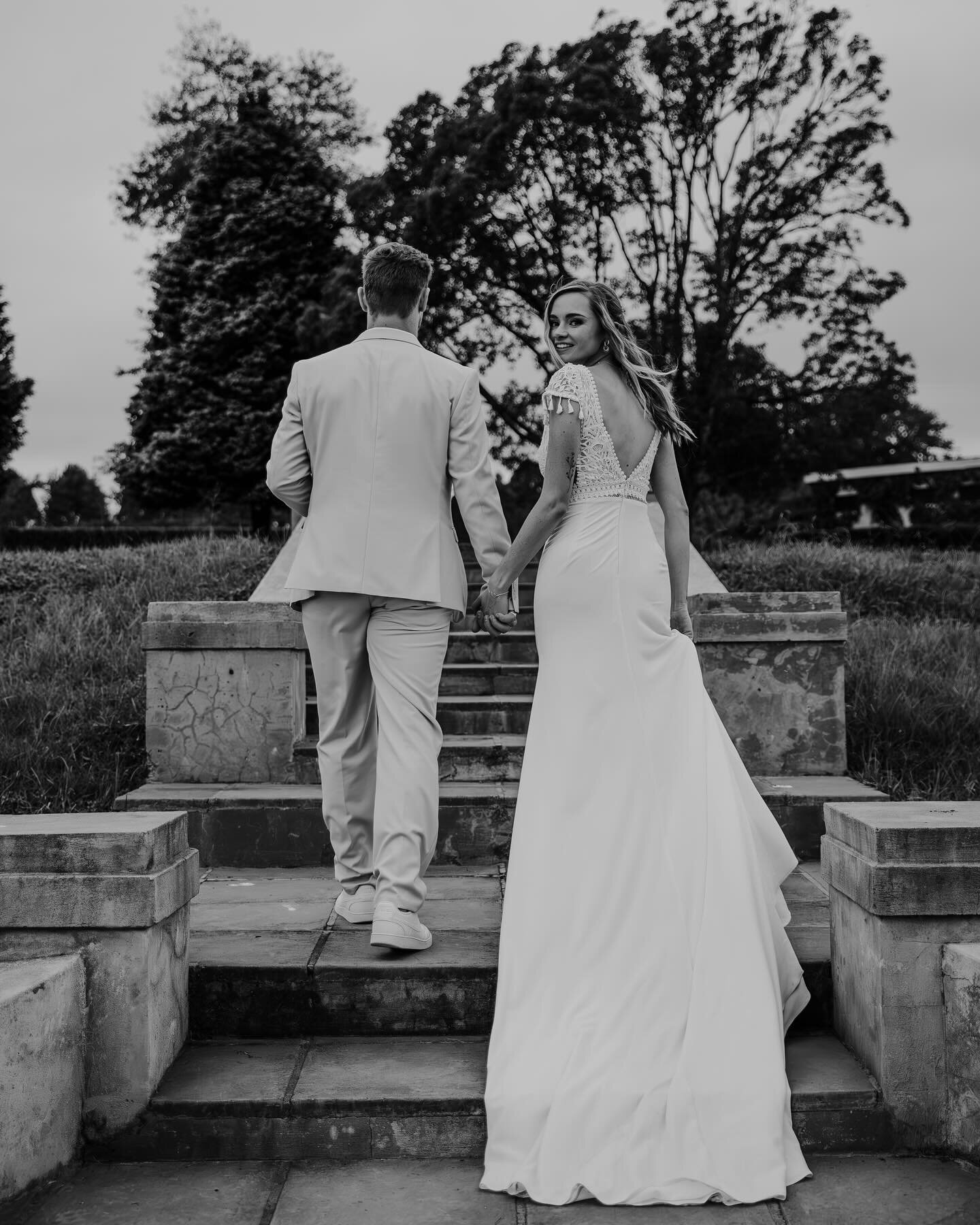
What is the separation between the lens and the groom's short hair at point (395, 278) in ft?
11.1

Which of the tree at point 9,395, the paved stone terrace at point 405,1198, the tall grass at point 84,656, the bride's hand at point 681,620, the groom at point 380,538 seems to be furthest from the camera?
the tree at point 9,395

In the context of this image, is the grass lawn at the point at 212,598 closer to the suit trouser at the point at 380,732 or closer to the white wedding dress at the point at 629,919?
the suit trouser at the point at 380,732

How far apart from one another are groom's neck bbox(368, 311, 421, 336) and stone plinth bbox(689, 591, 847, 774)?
7.03 ft

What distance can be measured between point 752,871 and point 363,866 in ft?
4.38

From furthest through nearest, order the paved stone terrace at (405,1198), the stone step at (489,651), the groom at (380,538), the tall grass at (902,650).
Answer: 1. the stone step at (489,651)
2. the tall grass at (902,650)
3. the groom at (380,538)
4. the paved stone terrace at (405,1198)

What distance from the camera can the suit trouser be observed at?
3145 millimetres

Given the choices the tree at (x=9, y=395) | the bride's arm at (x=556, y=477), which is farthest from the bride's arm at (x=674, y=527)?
the tree at (x=9, y=395)

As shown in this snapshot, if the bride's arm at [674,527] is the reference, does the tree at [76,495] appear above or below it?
above

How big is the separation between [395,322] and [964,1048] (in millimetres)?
2628

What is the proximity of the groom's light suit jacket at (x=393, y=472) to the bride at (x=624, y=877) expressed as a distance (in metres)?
0.21

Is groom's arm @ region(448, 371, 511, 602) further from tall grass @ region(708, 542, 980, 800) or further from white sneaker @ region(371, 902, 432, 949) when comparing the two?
tall grass @ region(708, 542, 980, 800)

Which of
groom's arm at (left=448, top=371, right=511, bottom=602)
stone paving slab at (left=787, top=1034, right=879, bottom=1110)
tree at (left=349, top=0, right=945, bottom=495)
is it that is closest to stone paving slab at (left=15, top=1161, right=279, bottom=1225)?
stone paving slab at (left=787, top=1034, right=879, bottom=1110)

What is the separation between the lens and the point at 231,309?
2141 centimetres

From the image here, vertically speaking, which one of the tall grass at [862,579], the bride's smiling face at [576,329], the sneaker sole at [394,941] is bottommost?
the sneaker sole at [394,941]
